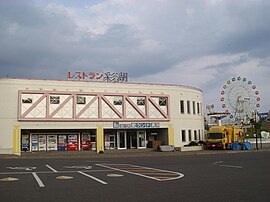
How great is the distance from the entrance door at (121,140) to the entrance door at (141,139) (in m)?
1.90

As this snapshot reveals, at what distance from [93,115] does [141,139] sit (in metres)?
8.14

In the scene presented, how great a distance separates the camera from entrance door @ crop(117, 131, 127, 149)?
43438 mm

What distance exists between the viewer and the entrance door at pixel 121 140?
43.4 metres

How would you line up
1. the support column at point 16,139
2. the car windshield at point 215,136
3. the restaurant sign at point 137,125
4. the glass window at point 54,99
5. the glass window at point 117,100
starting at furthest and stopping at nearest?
1. the car windshield at point 215,136
2. the glass window at point 117,100
3. the restaurant sign at point 137,125
4. the glass window at point 54,99
5. the support column at point 16,139

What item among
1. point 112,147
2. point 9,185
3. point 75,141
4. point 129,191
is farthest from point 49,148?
point 129,191

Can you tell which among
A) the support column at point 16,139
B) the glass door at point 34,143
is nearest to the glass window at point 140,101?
the glass door at point 34,143

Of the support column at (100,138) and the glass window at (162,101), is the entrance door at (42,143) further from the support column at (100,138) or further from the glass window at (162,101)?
the glass window at (162,101)

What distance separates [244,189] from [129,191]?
355cm

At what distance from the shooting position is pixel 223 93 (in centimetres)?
6288

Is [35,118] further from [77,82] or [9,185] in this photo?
[9,185]

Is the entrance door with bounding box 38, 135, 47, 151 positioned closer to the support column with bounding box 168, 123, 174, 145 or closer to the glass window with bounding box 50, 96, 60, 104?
the glass window with bounding box 50, 96, 60, 104

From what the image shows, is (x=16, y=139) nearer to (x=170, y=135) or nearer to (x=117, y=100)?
(x=117, y=100)

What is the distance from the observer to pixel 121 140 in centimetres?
→ 4372

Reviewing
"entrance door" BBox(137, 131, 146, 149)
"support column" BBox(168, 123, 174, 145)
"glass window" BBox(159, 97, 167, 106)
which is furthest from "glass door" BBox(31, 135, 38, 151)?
"support column" BBox(168, 123, 174, 145)
